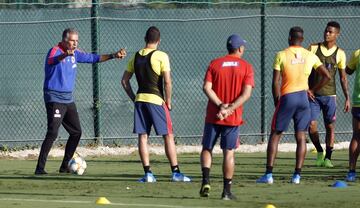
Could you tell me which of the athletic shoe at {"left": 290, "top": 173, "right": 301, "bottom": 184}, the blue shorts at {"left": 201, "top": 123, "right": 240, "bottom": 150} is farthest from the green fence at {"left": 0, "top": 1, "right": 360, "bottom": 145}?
the blue shorts at {"left": 201, "top": 123, "right": 240, "bottom": 150}

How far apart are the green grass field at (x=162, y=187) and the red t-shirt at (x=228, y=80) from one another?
1.00 meters

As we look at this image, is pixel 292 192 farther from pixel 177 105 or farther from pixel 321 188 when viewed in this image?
pixel 177 105

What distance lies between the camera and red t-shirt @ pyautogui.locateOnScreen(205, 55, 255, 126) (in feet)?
43.8

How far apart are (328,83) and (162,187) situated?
410 cm

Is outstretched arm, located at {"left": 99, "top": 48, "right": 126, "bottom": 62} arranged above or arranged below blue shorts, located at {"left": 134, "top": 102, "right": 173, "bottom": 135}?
above

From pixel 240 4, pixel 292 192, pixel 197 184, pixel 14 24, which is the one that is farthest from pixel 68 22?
pixel 292 192

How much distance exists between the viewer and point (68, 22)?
2131 centimetres

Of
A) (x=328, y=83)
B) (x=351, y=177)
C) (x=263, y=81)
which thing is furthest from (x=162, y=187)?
(x=263, y=81)

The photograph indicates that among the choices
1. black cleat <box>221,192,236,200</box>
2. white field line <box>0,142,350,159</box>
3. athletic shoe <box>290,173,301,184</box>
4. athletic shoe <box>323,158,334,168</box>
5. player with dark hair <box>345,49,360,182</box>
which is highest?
player with dark hair <box>345,49,360,182</box>

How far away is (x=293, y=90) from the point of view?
1512cm

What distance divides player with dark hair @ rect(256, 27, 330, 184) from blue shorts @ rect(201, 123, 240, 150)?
1804mm

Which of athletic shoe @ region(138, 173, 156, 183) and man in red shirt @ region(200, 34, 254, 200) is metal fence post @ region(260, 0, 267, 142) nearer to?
athletic shoe @ region(138, 173, 156, 183)

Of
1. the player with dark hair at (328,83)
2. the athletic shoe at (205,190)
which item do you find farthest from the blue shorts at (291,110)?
the athletic shoe at (205,190)

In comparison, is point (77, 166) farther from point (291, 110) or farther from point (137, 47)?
point (137, 47)
